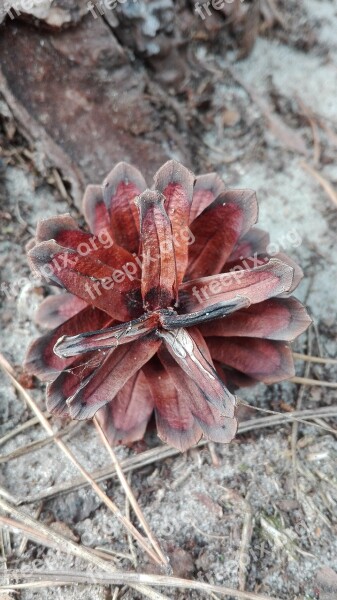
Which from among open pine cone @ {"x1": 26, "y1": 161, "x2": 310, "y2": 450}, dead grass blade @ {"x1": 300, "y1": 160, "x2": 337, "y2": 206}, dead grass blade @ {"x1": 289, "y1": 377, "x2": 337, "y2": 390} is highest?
open pine cone @ {"x1": 26, "y1": 161, "x2": 310, "y2": 450}

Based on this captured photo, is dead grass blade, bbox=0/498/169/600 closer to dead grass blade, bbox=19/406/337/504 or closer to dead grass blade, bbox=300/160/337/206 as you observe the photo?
dead grass blade, bbox=19/406/337/504

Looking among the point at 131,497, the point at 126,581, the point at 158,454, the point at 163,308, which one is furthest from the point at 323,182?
the point at 126,581

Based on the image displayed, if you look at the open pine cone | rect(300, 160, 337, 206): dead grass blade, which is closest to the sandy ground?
rect(300, 160, 337, 206): dead grass blade

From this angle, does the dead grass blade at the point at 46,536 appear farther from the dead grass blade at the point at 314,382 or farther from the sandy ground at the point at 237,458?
the dead grass blade at the point at 314,382

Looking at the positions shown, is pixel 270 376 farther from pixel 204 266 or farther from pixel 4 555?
pixel 4 555

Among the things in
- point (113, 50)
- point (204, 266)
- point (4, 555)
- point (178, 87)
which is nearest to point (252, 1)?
point (178, 87)

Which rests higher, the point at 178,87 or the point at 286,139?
the point at 178,87
